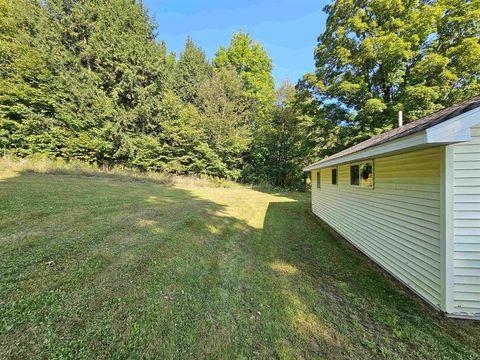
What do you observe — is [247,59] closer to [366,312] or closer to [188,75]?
[188,75]

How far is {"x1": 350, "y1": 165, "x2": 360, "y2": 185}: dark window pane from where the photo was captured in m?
5.72

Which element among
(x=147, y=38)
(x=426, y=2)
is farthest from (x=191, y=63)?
(x=426, y=2)

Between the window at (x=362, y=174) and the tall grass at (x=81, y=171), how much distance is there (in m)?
11.5

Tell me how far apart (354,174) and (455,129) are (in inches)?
138

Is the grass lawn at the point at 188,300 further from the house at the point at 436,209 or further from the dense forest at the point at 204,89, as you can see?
the dense forest at the point at 204,89

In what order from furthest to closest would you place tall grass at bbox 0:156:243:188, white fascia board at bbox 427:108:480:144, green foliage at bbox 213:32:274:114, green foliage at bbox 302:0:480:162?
green foliage at bbox 213:32:274:114 → tall grass at bbox 0:156:243:188 → green foliage at bbox 302:0:480:162 → white fascia board at bbox 427:108:480:144

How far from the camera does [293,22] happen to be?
13172mm

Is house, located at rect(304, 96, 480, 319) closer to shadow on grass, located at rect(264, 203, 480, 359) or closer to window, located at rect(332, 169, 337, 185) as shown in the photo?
shadow on grass, located at rect(264, 203, 480, 359)

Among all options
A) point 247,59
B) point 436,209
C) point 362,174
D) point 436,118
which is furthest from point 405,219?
point 247,59

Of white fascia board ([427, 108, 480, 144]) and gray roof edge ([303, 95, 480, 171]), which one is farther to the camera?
gray roof edge ([303, 95, 480, 171])

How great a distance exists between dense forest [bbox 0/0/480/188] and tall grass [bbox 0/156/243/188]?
69.5 inches

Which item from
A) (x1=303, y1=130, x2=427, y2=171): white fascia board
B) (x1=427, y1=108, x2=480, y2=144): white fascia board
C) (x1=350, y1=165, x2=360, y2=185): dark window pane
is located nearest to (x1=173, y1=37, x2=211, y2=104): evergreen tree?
(x1=350, y1=165, x2=360, y2=185): dark window pane

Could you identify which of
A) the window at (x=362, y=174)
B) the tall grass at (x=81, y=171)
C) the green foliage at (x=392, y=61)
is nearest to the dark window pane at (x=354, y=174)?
the window at (x=362, y=174)

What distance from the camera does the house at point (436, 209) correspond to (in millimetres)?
2709
